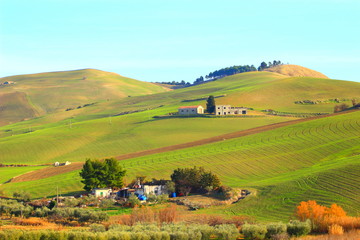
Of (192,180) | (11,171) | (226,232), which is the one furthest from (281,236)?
(11,171)

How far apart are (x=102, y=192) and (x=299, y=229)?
30349 millimetres

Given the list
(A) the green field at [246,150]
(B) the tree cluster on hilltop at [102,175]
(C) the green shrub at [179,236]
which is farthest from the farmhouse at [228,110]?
(C) the green shrub at [179,236]

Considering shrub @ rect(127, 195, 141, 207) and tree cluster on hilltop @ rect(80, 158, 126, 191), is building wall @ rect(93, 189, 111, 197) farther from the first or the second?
shrub @ rect(127, 195, 141, 207)

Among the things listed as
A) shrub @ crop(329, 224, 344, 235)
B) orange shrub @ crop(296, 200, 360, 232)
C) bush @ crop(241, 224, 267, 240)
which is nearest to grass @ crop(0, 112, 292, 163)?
orange shrub @ crop(296, 200, 360, 232)

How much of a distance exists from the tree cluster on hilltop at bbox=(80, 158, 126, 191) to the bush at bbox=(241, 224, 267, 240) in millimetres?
28739

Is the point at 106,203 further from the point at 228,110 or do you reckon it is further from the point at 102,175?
the point at 228,110

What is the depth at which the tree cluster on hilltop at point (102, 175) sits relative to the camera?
202 ft

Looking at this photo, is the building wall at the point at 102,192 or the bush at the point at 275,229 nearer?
the bush at the point at 275,229

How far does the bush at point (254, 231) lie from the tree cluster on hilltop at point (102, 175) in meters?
28.7

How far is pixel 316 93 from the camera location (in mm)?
150375

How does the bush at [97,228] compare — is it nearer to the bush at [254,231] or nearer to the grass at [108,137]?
the bush at [254,231]

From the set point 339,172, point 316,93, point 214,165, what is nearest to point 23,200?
point 214,165

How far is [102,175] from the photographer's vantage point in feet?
205

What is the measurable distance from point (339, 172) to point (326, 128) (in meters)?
31.5
